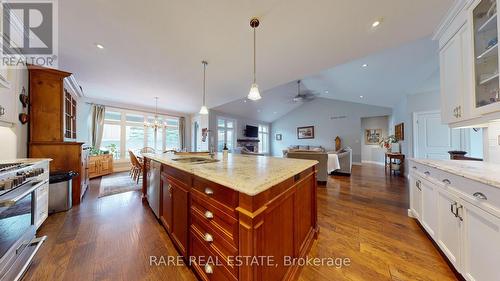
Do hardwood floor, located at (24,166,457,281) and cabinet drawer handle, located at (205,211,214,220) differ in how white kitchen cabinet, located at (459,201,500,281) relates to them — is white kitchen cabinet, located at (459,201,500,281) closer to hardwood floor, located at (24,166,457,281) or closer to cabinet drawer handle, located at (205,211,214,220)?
hardwood floor, located at (24,166,457,281)

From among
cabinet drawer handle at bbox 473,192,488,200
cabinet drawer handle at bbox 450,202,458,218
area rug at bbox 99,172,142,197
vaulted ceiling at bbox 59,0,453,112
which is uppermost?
vaulted ceiling at bbox 59,0,453,112

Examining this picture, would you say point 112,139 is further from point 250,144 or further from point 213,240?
point 213,240

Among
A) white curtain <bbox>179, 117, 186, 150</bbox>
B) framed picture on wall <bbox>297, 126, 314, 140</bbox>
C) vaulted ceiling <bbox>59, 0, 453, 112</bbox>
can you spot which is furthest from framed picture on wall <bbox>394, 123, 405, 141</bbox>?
white curtain <bbox>179, 117, 186, 150</bbox>

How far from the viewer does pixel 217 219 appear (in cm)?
104

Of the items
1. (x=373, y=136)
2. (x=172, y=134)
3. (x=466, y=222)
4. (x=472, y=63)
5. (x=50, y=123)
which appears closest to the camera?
(x=466, y=222)

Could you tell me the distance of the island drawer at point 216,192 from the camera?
3.05 ft

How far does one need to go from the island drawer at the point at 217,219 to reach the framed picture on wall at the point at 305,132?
8652 mm

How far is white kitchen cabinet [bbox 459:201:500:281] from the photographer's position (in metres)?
0.96

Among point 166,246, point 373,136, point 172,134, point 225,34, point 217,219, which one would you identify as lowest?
point 166,246

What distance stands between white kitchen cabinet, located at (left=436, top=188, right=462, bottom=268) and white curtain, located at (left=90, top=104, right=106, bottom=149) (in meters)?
7.63

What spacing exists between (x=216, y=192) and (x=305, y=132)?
28.9ft

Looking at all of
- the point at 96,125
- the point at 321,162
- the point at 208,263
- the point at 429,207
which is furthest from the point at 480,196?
the point at 96,125

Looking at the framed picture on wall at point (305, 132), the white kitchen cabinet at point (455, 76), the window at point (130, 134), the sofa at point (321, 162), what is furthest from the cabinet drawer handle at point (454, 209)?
the framed picture on wall at point (305, 132)

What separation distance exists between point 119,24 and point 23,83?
1823 mm
